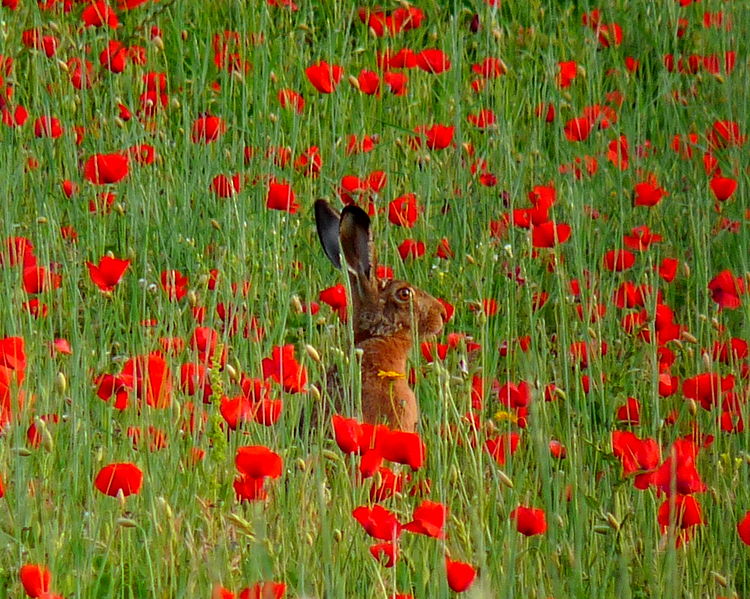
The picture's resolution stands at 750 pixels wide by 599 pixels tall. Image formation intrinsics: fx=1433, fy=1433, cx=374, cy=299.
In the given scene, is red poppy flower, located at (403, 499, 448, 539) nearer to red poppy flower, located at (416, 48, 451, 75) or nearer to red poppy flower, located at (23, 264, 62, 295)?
red poppy flower, located at (23, 264, 62, 295)

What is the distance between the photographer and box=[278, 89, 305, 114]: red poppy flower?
491 cm

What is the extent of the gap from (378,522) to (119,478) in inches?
18.9

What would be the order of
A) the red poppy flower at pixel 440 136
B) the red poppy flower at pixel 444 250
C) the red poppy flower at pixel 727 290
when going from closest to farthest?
the red poppy flower at pixel 727 290 → the red poppy flower at pixel 444 250 → the red poppy flower at pixel 440 136

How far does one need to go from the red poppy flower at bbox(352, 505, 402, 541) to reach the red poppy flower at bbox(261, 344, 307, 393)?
671mm

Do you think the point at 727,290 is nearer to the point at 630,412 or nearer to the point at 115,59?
the point at 630,412

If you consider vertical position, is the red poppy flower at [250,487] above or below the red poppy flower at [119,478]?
below

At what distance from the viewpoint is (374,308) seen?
4043 mm

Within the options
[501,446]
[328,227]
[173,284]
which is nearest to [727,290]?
[501,446]

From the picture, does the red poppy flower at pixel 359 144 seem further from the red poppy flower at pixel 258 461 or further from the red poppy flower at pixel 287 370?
the red poppy flower at pixel 258 461

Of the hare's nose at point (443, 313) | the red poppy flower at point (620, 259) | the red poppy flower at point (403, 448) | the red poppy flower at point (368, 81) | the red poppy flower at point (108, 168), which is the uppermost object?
the red poppy flower at point (368, 81)

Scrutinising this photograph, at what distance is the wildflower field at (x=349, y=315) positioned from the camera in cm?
265

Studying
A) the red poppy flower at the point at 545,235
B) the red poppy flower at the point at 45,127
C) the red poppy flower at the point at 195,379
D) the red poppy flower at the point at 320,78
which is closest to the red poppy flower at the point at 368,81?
Answer: the red poppy flower at the point at 320,78

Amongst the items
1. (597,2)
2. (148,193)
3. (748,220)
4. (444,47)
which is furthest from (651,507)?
(597,2)

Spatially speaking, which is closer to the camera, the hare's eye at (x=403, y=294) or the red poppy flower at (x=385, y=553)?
the red poppy flower at (x=385, y=553)
